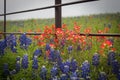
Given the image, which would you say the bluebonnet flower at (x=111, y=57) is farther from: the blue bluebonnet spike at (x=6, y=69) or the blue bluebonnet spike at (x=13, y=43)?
the blue bluebonnet spike at (x=13, y=43)

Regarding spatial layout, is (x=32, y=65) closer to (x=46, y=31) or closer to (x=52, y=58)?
(x=52, y=58)

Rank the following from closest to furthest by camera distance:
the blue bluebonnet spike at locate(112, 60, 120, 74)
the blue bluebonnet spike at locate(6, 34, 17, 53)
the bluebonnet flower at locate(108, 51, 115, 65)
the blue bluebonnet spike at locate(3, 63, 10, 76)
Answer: the blue bluebonnet spike at locate(112, 60, 120, 74)
the bluebonnet flower at locate(108, 51, 115, 65)
the blue bluebonnet spike at locate(3, 63, 10, 76)
the blue bluebonnet spike at locate(6, 34, 17, 53)

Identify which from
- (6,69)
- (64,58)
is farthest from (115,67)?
(6,69)

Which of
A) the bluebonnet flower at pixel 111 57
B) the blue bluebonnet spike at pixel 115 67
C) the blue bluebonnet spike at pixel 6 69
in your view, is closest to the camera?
the blue bluebonnet spike at pixel 115 67

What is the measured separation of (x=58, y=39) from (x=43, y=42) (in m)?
0.36

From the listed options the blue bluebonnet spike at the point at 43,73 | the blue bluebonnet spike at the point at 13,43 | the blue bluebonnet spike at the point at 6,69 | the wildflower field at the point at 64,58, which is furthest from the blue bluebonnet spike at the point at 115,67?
the blue bluebonnet spike at the point at 13,43

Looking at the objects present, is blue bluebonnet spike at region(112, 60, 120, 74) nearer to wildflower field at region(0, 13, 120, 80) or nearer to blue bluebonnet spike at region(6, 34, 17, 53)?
wildflower field at region(0, 13, 120, 80)

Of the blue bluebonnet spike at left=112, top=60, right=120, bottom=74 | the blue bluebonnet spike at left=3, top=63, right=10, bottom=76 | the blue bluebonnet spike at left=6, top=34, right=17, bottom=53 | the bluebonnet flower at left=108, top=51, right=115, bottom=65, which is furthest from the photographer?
the blue bluebonnet spike at left=6, top=34, right=17, bottom=53

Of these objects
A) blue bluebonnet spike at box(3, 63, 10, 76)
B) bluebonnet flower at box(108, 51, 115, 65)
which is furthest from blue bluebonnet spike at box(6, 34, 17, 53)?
bluebonnet flower at box(108, 51, 115, 65)

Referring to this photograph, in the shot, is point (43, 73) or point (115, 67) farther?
point (43, 73)

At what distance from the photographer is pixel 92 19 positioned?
6426mm

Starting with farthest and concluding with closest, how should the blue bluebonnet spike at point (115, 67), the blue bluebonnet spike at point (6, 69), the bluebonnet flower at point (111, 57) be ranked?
the blue bluebonnet spike at point (6, 69)
the bluebonnet flower at point (111, 57)
the blue bluebonnet spike at point (115, 67)

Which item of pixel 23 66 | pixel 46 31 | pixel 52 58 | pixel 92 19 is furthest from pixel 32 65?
pixel 92 19

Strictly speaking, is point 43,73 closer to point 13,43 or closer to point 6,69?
point 6,69
